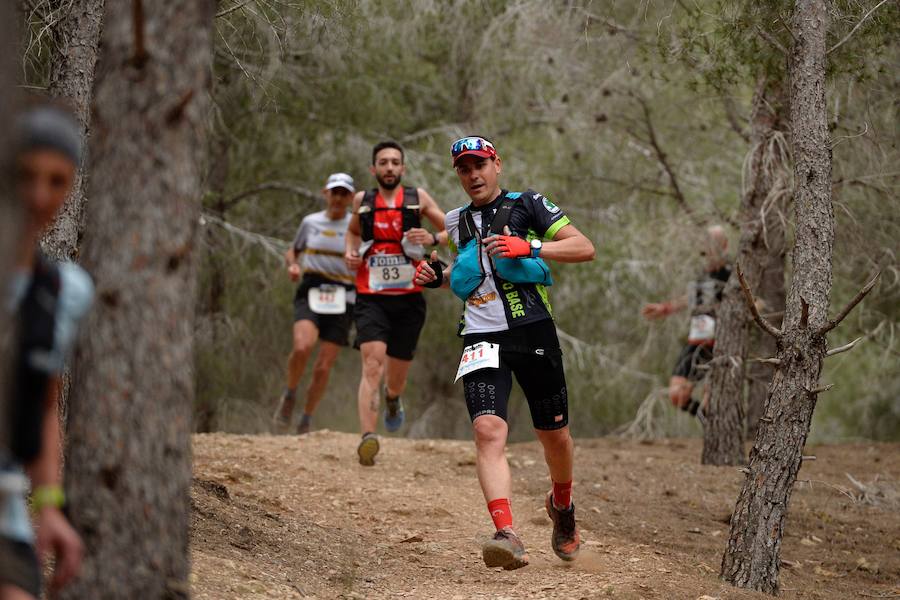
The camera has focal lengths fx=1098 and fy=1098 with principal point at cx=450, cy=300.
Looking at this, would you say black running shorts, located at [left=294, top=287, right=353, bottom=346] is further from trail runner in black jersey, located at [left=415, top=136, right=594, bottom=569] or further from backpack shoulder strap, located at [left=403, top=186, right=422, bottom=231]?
trail runner in black jersey, located at [left=415, top=136, right=594, bottom=569]

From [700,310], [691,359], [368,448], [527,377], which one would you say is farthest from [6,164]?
[691,359]

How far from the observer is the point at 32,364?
8.99 feet

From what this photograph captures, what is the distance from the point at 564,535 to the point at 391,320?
9.73 feet

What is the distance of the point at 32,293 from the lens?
2.76 meters

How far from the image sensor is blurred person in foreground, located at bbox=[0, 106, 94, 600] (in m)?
2.71

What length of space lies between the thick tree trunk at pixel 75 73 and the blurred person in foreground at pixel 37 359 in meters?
3.03

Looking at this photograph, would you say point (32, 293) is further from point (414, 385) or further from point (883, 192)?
point (414, 385)

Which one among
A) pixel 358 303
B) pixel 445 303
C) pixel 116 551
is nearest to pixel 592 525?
pixel 358 303

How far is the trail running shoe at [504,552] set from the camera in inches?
199

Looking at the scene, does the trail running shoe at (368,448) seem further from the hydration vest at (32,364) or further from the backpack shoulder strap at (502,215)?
the hydration vest at (32,364)

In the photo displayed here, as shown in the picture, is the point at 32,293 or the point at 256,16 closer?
the point at 32,293

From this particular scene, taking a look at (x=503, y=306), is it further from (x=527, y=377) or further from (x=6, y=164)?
(x=6, y=164)

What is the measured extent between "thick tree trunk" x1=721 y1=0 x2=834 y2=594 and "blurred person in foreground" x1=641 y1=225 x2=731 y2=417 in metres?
4.68

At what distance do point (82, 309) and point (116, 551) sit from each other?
0.67 meters
